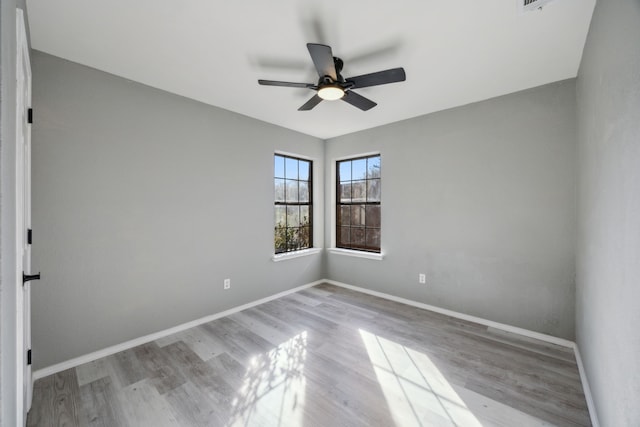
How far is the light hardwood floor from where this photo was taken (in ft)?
5.48

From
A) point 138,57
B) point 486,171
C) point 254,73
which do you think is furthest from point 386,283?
point 138,57

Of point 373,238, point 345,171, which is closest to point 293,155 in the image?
point 345,171

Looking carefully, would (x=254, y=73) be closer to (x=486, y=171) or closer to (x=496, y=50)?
(x=496, y=50)

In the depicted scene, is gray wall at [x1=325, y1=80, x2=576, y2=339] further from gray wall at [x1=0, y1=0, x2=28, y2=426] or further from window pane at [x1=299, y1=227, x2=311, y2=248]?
gray wall at [x1=0, y1=0, x2=28, y2=426]

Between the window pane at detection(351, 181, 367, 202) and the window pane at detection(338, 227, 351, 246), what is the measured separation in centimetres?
54

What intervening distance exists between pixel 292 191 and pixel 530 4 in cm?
329

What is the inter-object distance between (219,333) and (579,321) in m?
3.39

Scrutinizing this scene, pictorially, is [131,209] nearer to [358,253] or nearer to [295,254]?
[295,254]

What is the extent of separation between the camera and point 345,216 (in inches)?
177

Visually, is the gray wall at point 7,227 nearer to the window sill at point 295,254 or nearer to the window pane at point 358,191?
the window sill at point 295,254

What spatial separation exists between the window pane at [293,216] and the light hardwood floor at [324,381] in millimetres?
1686

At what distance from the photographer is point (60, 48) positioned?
2012 millimetres

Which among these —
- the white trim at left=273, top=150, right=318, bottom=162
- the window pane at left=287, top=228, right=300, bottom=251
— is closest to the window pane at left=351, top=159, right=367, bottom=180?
the white trim at left=273, top=150, right=318, bottom=162

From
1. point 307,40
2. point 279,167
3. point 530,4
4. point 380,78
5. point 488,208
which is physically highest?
point 307,40
